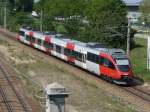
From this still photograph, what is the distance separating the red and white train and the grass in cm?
323

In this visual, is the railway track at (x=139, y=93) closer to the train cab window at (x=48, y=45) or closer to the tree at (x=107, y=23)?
the tree at (x=107, y=23)

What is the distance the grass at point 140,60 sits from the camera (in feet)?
128

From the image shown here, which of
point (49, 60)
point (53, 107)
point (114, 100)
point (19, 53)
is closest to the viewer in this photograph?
point (53, 107)

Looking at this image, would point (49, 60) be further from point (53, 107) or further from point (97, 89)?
point (53, 107)

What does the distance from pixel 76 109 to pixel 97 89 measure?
7.28m

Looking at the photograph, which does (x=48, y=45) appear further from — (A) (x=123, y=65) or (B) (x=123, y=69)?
(B) (x=123, y=69)

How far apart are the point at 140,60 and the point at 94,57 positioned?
942 centimetres

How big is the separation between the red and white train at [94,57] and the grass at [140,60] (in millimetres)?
3230

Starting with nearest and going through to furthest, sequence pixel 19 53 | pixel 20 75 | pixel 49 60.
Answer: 1. pixel 20 75
2. pixel 49 60
3. pixel 19 53

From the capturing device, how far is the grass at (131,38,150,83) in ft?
128

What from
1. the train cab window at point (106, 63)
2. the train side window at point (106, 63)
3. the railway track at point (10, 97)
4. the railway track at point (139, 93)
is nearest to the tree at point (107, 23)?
the train cab window at point (106, 63)

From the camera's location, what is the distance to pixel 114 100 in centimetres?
2989

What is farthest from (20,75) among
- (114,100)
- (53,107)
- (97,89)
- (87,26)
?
(53,107)

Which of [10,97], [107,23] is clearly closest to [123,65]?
[10,97]
